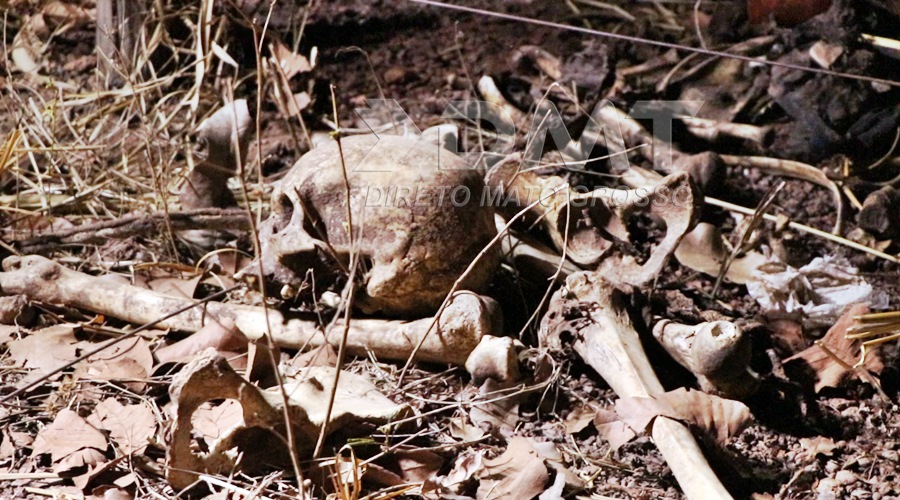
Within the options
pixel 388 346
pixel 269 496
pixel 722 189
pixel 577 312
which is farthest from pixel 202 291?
pixel 722 189

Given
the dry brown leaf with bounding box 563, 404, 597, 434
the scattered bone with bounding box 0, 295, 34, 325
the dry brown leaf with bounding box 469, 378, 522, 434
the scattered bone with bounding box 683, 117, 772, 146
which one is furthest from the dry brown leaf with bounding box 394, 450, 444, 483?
the scattered bone with bounding box 683, 117, 772, 146

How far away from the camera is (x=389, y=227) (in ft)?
5.68

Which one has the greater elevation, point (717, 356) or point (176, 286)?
point (717, 356)

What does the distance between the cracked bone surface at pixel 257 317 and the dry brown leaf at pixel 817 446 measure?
23.3 inches

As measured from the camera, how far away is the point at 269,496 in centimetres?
145

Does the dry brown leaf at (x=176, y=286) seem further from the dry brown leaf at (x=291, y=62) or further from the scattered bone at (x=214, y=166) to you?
the dry brown leaf at (x=291, y=62)

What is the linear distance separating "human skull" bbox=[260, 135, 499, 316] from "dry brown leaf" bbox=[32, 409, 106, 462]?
428 millimetres

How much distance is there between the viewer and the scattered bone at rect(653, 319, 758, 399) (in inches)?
60.4

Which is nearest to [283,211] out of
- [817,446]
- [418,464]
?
[418,464]

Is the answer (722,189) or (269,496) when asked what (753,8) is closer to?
(722,189)

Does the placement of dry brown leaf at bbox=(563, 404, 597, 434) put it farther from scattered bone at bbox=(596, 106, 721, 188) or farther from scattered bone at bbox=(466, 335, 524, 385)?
scattered bone at bbox=(596, 106, 721, 188)

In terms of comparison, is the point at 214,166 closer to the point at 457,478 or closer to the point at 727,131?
the point at 457,478

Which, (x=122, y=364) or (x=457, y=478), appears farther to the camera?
(x=122, y=364)

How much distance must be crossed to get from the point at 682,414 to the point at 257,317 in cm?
85
